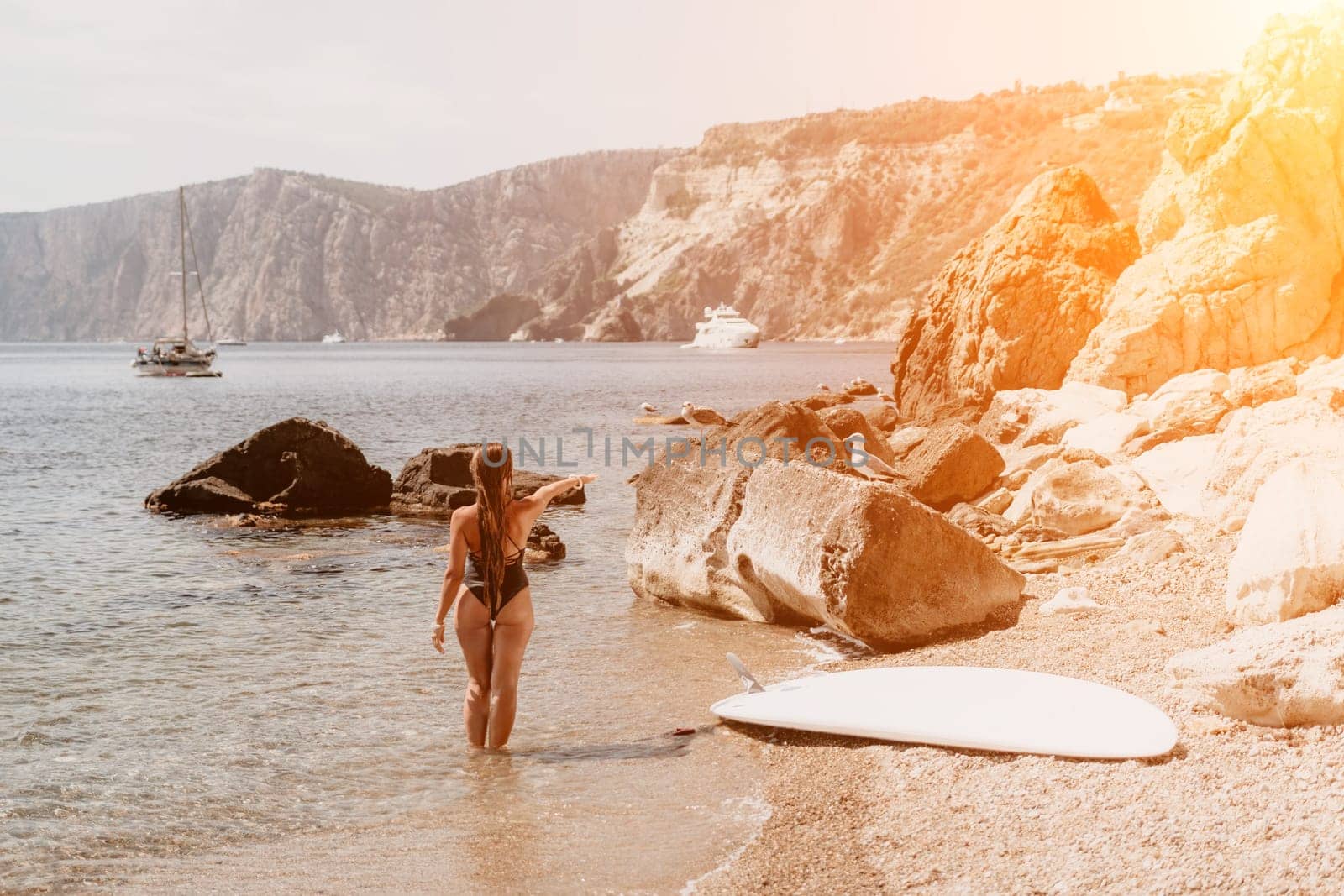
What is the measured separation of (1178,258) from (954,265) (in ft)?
25.2

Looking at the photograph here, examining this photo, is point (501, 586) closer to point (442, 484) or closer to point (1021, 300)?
point (442, 484)

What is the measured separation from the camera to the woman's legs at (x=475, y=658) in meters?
7.46

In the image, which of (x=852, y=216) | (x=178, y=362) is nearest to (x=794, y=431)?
(x=178, y=362)

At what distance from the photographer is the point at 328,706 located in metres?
9.06

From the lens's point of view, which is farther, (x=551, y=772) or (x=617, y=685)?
(x=617, y=685)

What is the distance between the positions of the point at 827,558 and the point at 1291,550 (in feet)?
11.4

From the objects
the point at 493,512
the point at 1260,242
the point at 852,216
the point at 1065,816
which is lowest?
the point at 1065,816

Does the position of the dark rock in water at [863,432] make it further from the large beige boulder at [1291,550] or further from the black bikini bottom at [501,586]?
the black bikini bottom at [501,586]

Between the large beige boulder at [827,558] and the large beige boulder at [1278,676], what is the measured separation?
117 inches

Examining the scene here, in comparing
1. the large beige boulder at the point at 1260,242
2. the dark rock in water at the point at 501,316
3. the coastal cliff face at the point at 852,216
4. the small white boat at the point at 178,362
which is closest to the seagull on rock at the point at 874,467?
the large beige boulder at the point at 1260,242

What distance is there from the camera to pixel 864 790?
6.69 metres

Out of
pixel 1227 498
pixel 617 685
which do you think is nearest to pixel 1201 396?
pixel 1227 498

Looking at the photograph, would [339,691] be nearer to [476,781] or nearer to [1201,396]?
[476,781]

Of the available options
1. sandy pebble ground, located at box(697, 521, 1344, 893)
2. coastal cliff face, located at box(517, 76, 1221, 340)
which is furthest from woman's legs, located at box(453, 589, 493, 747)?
coastal cliff face, located at box(517, 76, 1221, 340)
